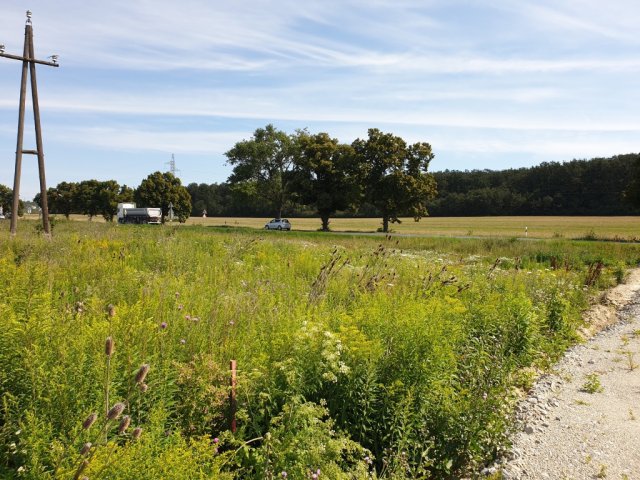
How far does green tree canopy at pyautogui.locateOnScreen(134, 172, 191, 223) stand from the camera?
7475cm

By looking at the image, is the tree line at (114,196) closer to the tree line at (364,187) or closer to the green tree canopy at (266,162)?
the tree line at (364,187)

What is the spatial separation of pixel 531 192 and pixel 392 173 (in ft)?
187

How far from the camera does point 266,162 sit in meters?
61.2

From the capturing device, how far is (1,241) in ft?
33.9

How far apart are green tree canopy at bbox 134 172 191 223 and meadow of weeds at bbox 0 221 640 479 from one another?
7098 centimetres

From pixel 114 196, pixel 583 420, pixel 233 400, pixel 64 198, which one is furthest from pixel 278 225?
pixel 64 198

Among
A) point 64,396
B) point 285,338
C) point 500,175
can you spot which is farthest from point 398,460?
point 500,175

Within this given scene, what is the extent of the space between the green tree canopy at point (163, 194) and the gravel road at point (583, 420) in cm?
7179

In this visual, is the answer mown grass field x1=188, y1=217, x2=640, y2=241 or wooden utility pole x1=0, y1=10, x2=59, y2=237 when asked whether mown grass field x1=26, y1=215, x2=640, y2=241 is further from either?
wooden utility pole x1=0, y1=10, x2=59, y2=237

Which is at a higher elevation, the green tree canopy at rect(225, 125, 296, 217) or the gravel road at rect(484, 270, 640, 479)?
the green tree canopy at rect(225, 125, 296, 217)

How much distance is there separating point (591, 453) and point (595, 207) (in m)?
92.4

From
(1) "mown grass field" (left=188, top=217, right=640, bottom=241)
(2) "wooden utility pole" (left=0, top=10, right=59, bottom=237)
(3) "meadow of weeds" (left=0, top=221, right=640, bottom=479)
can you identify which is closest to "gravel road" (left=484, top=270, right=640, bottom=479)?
(3) "meadow of weeds" (left=0, top=221, right=640, bottom=479)

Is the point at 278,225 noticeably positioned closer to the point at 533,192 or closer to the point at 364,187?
the point at 364,187

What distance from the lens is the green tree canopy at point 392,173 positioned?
4766cm
